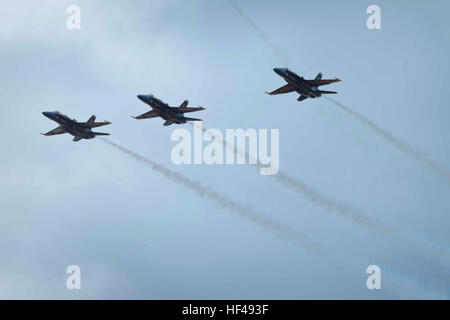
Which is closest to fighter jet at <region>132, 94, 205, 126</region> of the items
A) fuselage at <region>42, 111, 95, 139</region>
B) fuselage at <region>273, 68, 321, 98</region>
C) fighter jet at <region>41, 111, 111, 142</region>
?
fighter jet at <region>41, 111, 111, 142</region>

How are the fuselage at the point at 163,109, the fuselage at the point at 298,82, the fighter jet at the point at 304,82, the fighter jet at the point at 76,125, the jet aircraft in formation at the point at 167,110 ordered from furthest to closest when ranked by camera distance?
the fighter jet at the point at 304,82, the fuselage at the point at 298,82, the fighter jet at the point at 76,125, the jet aircraft in formation at the point at 167,110, the fuselage at the point at 163,109

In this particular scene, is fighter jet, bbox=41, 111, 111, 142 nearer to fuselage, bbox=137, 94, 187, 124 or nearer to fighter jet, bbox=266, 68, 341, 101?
fuselage, bbox=137, 94, 187, 124

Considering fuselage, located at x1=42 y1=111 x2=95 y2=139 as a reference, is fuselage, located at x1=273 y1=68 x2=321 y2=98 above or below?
above

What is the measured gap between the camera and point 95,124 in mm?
171875

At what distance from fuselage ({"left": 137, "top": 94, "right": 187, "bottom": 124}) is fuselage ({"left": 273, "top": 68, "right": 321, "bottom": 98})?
→ 18117mm

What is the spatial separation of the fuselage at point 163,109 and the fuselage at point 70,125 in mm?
11122

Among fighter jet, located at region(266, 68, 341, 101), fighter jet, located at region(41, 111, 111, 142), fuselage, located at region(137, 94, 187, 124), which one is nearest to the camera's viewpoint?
fuselage, located at region(137, 94, 187, 124)

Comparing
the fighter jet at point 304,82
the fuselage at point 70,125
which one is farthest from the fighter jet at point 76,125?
the fighter jet at point 304,82

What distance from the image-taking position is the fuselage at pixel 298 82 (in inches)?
6757

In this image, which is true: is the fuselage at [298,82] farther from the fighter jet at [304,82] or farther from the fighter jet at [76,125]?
the fighter jet at [76,125]

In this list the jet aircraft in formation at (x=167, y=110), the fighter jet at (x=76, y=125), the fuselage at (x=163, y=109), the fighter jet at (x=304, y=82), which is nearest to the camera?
the fuselage at (x=163, y=109)

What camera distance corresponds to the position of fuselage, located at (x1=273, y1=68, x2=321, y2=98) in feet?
563

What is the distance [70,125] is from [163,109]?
52.4ft

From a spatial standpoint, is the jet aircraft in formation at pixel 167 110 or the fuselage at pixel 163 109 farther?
the jet aircraft in formation at pixel 167 110
